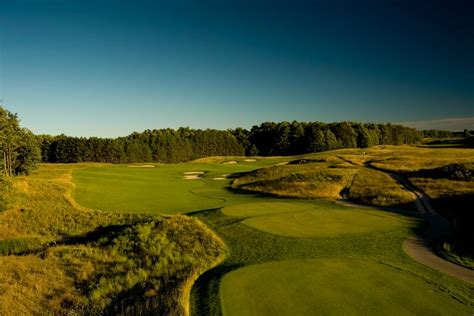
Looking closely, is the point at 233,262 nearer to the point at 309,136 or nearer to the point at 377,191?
the point at 377,191

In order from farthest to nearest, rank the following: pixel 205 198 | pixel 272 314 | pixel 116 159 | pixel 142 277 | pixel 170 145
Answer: pixel 170 145
pixel 116 159
pixel 205 198
pixel 142 277
pixel 272 314

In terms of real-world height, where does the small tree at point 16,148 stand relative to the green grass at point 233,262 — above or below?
above

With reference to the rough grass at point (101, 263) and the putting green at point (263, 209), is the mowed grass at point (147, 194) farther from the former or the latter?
the putting green at point (263, 209)

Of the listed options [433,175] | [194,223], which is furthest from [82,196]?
[433,175]

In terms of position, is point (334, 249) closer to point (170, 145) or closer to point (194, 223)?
point (194, 223)

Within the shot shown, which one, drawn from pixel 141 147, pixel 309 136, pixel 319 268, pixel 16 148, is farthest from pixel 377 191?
pixel 141 147

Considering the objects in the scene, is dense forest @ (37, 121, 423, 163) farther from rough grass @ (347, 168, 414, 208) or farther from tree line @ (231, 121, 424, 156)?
rough grass @ (347, 168, 414, 208)

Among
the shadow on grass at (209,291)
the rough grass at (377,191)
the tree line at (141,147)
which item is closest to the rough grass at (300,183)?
the rough grass at (377,191)

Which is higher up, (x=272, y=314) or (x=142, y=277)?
(x=272, y=314)
